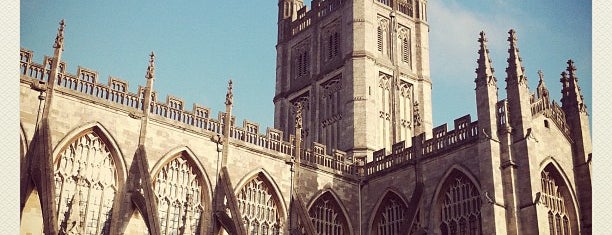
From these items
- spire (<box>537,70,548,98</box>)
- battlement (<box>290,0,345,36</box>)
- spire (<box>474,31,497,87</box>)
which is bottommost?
spire (<box>537,70,548,98</box>)

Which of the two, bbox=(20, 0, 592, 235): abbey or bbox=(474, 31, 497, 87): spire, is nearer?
bbox=(20, 0, 592, 235): abbey

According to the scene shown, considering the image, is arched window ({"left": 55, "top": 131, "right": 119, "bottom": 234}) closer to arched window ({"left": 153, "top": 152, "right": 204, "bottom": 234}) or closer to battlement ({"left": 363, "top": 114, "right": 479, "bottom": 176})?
arched window ({"left": 153, "top": 152, "right": 204, "bottom": 234})

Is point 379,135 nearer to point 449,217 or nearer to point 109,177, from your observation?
point 449,217

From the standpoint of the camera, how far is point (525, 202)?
26.7 m

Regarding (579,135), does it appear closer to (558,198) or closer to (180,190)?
(558,198)

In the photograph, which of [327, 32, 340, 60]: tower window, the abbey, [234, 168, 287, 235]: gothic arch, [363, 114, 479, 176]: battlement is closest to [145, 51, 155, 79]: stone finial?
the abbey

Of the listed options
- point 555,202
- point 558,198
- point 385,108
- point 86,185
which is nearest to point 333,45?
point 385,108

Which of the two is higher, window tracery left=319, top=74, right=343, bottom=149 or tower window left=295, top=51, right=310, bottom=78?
tower window left=295, top=51, right=310, bottom=78

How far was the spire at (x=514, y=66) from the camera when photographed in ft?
94.4

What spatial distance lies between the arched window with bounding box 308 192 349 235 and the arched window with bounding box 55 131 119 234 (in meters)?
9.59

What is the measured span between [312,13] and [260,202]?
17.6 meters

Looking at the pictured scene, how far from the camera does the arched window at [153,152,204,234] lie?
28234mm

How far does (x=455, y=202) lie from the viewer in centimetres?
2981
